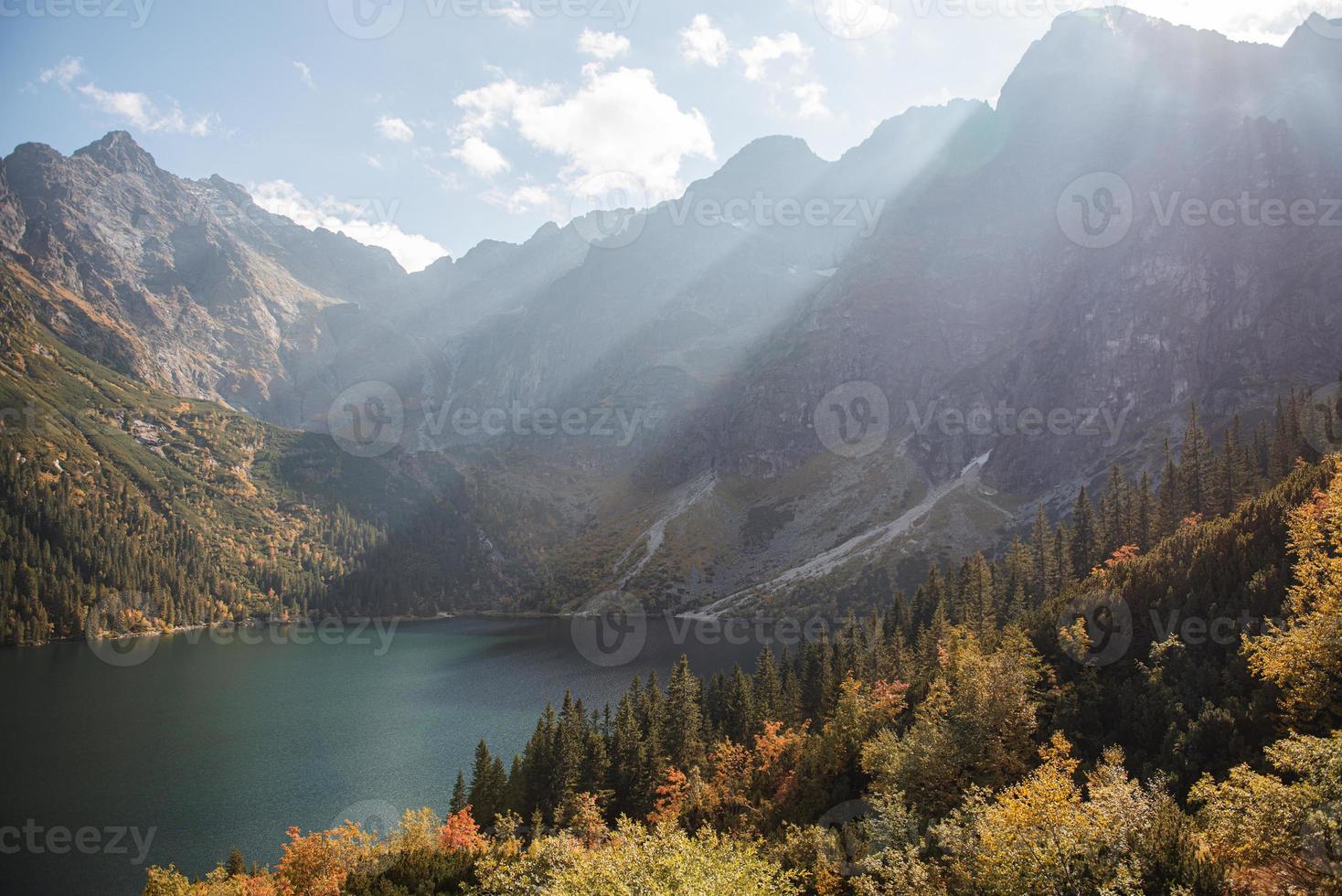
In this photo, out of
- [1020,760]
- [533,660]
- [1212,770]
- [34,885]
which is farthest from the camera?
[533,660]

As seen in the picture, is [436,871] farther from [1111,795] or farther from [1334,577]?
[1334,577]

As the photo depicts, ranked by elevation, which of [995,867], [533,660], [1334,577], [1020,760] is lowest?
[533,660]

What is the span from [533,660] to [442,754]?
62.7 meters

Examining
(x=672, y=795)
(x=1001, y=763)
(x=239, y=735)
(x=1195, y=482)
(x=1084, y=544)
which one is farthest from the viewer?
(x=1084, y=544)

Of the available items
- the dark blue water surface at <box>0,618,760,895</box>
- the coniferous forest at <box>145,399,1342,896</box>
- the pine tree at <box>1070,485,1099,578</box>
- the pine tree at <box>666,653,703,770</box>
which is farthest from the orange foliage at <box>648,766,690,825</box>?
the pine tree at <box>1070,485,1099,578</box>

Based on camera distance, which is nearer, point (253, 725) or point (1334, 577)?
point (1334, 577)

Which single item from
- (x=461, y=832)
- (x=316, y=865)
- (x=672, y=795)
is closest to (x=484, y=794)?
(x=461, y=832)

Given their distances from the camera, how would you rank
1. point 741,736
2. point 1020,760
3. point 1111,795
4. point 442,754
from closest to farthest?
1. point 1111,795
2. point 1020,760
3. point 741,736
4. point 442,754

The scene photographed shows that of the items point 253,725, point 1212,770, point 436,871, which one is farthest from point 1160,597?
point 253,725

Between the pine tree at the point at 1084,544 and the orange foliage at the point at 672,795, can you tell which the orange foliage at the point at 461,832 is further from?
the pine tree at the point at 1084,544

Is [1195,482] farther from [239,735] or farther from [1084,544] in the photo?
[239,735]

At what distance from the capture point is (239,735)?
92062 millimetres

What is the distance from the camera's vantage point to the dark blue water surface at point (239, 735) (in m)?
62.2

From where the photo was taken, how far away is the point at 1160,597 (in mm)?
49094
